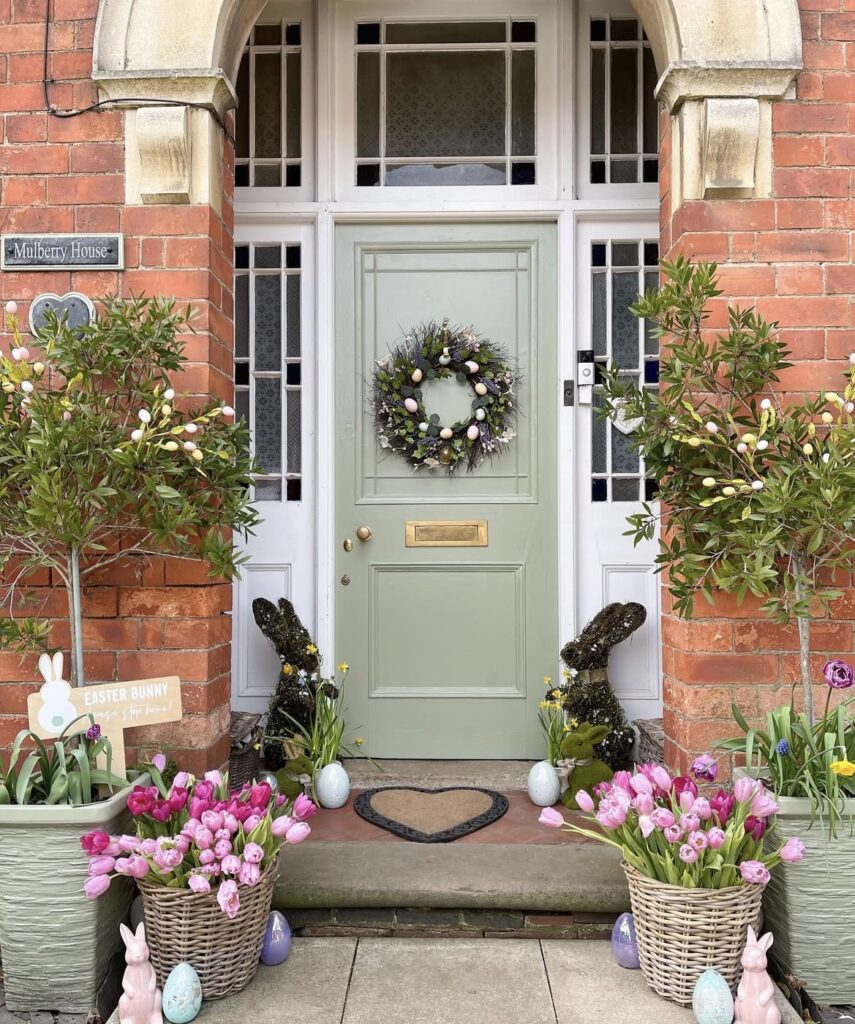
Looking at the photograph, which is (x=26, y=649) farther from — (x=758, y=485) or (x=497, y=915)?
(x=758, y=485)

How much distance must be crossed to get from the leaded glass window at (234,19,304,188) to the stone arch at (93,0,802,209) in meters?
1.01

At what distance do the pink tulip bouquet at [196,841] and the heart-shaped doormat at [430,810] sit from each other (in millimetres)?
745

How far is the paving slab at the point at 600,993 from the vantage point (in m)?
2.28

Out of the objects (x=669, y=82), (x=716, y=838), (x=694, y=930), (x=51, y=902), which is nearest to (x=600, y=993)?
(x=694, y=930)

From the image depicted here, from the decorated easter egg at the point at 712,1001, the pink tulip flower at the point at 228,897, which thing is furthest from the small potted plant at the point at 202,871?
the decorated easter egg at the point at 712,1001

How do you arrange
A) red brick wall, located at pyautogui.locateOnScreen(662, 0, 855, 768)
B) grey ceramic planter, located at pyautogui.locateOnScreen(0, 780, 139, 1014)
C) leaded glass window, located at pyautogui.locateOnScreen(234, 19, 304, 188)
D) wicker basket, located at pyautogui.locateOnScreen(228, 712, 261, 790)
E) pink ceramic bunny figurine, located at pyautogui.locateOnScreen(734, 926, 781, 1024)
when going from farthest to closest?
leaded glass window, located at pyautogui.locateOnScreen(234, 19, 304, 188) → wicker basket, located at pyautogui.locateOnScreen(228, 712, 261, 790) → red brick wall, located at pyautogui.locateOnScreen(662, 0, 855, 768) → grey ceramic planter, located at pyautogui.locateOnScreen(0, 780, 139, 1014) → pink ceramic bunny figurine, located at pyautogui.locateOnScreen(734, 926, 781, 1024)

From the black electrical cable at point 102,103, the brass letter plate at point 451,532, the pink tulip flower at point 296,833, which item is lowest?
the pink tulip flower at point 296,833

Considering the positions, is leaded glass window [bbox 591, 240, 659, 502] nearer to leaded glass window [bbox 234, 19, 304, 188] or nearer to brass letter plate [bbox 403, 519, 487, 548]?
brass letter plate [bbox 403, 519, 487, 548]

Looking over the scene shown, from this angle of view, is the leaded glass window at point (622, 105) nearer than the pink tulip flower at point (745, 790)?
No

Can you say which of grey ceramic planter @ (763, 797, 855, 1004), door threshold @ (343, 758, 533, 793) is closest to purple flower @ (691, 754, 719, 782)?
grey ceramic planter @ (763, 797, 855, 1004)

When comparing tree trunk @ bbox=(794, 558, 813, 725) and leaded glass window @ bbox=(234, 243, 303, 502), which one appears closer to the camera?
tree trunk @ bbox=(794, 558, 813, 725)

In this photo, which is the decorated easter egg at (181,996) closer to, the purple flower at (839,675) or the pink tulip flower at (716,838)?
the pink tulip flower at (716,838)

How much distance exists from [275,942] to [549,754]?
1469 mm

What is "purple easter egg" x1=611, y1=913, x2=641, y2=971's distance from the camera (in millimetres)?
2516
